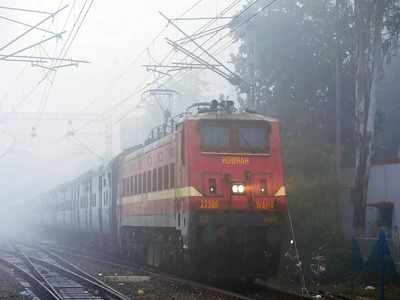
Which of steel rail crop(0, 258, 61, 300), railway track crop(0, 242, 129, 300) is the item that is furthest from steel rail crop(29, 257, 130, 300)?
steel rail crop(0, 258, 61, 300)

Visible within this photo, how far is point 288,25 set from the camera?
1133 inches

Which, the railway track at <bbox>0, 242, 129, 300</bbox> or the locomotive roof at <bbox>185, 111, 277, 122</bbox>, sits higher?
the locomotive roof at <bbox>185, 111, 277, 122</bbox>

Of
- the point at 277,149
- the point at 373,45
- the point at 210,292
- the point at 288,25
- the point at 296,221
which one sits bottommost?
the point at 210,292

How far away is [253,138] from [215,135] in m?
0.94

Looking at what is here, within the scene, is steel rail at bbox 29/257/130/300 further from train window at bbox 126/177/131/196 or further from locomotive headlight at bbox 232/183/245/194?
locomotive headlight at bbox 232/183/245/194

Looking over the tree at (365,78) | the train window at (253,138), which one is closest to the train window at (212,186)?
the train window at (253,138)

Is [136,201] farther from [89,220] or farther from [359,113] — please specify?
[89,220]

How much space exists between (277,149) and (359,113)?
17.6ft

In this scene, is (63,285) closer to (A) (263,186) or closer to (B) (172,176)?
(B) (172,176)

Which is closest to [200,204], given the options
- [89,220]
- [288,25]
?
[288,25]

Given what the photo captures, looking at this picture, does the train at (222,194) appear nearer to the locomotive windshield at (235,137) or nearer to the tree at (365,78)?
the locomotive windshield at (235,137)

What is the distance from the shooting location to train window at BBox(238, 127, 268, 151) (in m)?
16.8

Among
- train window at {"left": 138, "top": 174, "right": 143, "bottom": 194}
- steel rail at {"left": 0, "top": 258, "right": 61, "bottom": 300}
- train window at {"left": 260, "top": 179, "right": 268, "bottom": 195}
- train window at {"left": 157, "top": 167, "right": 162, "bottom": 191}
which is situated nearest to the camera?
steel rail at {"left": 0, "top": 258, "right": 61, "bottom": 300}

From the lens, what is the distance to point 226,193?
1606 centimetres
